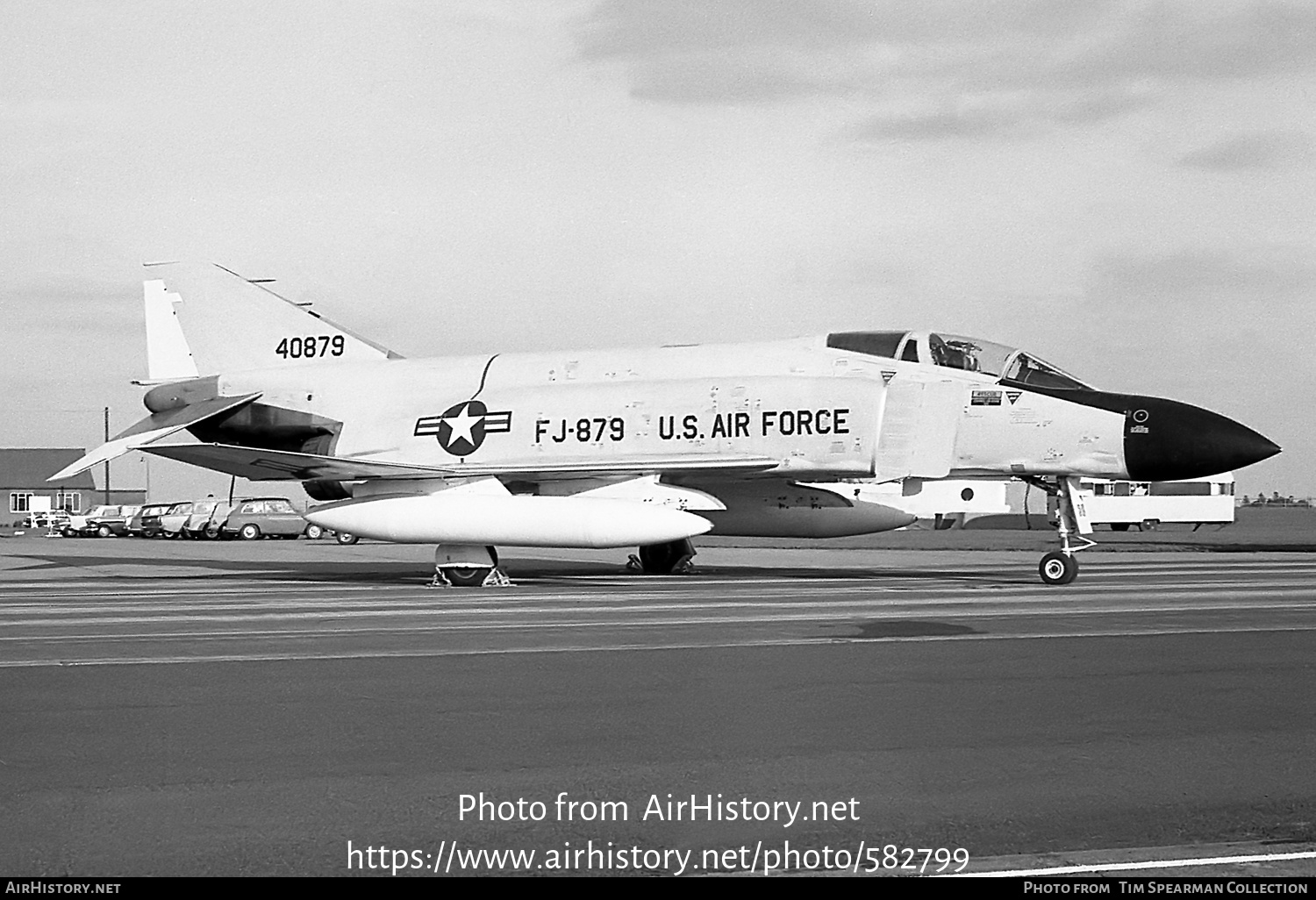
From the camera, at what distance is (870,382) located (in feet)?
66.7

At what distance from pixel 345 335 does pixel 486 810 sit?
2087 cm

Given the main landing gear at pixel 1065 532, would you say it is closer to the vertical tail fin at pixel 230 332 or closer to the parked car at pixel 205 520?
the vertical tail fin at pixel 230 332

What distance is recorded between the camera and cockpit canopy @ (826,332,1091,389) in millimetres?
19953

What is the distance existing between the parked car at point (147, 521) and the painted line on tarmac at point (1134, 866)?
58.1 metres

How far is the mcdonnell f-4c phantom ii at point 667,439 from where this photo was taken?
19438mm

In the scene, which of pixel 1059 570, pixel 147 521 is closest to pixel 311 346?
pixel 1059 570

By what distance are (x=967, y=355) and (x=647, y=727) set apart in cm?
1399

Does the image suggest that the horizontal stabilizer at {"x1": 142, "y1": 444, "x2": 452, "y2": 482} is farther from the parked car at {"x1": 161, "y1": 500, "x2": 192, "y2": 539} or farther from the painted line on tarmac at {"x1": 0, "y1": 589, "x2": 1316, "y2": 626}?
A: the parked car at {"x1": 161, "y1": 500, "x2": 192, "y2": 539}

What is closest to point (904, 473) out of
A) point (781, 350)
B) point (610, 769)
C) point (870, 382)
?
point (870, 382)

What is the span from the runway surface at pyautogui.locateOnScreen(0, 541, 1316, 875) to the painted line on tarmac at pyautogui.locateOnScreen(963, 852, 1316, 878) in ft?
0.84

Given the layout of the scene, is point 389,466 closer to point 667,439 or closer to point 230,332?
point 667,439

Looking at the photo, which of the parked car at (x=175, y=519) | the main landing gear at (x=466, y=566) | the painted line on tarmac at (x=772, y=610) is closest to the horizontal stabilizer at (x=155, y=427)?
the main landing gear at (x=466, y=566)

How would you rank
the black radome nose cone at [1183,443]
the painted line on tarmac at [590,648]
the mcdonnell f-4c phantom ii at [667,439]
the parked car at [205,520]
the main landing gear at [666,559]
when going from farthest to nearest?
the parked car at [205,520], the main landing gear at [666,559], the mcdonnell f-4c phantom ii at [667,439], the black radome nose cone at [1183,443], the painted line on tarmac at [590,648]

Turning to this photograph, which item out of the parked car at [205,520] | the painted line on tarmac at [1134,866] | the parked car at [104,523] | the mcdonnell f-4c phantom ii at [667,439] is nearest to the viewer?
the painted line on tarmac at [1134,866]
